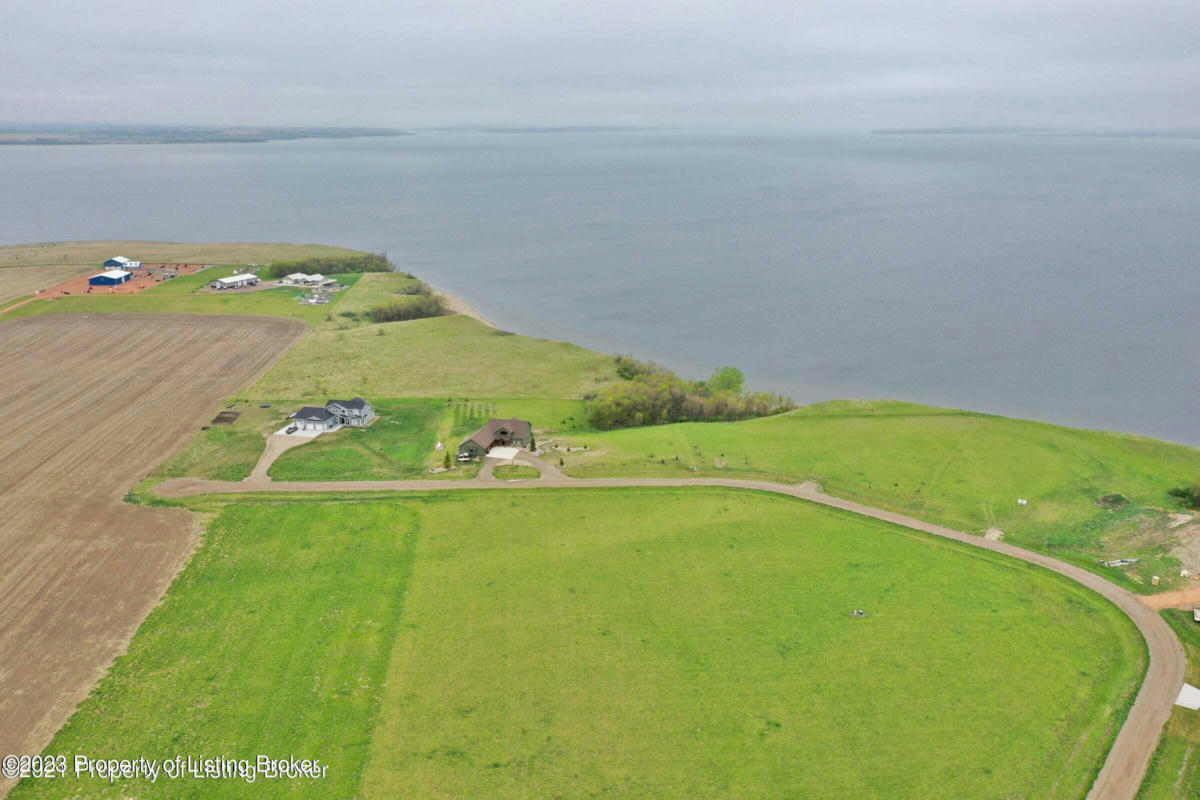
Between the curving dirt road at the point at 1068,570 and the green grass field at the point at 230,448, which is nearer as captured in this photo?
the curving dirt road at the point at 1068,570

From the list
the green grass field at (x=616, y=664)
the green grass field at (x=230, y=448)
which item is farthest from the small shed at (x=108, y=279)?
the green grass field at (x=616, y=664)

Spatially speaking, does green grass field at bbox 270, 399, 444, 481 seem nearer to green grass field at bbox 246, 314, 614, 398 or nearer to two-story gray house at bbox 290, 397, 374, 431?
two-story gray house at bbox 290, 397, 374, 431

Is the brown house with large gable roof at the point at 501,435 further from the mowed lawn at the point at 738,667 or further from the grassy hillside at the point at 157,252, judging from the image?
the grassy hillside at the point at 157,252

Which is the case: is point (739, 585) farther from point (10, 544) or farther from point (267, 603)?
point (10, 544)

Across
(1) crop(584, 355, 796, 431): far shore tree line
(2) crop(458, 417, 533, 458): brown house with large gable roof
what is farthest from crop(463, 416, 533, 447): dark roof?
(1) crop(584, 355, 796, 431): far shore tree line

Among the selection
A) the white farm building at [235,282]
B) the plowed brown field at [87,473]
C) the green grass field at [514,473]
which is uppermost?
the white farm building at [235,282]

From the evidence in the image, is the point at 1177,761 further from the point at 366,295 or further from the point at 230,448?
the point at 366,295

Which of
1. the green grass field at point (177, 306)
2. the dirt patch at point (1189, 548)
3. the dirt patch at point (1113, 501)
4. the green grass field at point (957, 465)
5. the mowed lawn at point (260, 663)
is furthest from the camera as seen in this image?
the green grass field at point (177, 306)
